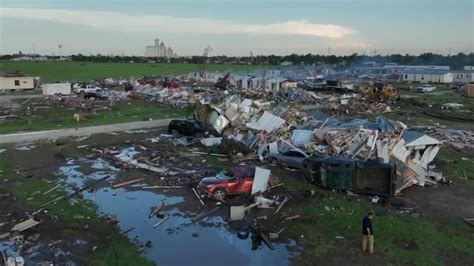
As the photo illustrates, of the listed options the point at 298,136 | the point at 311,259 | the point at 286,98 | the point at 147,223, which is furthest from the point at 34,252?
the point at 286,98

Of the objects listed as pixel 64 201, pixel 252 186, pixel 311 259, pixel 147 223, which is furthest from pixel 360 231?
pixel 64 201

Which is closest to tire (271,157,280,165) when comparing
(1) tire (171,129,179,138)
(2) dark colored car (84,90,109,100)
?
(1) tire (171,129,179,138)

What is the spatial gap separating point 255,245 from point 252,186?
459 centimetres

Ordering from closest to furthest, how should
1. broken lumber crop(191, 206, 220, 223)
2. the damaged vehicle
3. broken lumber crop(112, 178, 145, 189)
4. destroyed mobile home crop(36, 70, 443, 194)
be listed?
broken lumber crop(191, 206, 220, 223) < broken lumber crop(112, 178, 145, 189) < destroyed mobile home crop(36, 70, 443, 194) < the damaged vehicle

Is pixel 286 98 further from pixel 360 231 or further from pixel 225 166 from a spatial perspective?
pixel 360 231

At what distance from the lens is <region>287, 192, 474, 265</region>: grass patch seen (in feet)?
42.8

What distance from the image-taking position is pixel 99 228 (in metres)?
14.6

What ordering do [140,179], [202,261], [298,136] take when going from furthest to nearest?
[298,136] → [140,179] → [202,261]

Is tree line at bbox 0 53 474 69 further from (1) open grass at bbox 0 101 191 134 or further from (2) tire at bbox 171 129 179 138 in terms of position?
(2) tire at bbox 171 129 179 138

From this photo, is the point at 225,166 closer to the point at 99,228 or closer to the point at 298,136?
the point at 298,136

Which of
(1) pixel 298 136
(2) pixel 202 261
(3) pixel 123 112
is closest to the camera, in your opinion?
(2) pixel 202 261

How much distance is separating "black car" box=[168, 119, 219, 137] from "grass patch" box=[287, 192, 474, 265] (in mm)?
13978

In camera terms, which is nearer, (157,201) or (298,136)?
(157,201)

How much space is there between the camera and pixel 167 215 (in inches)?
634
